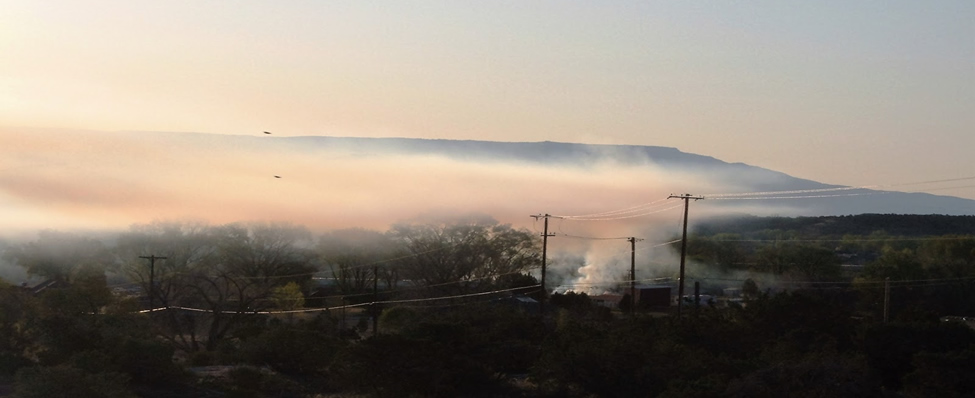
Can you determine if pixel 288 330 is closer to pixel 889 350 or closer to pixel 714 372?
pixel 714 372

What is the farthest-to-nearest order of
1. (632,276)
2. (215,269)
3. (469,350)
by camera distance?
(215,269) < (632,276) < (469,350)

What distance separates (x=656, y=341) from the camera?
4922cm

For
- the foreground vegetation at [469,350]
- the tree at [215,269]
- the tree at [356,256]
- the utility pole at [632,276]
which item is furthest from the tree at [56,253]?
the utility pole at [632,276]

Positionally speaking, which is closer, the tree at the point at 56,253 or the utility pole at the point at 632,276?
the utility pole at the point at 632,276

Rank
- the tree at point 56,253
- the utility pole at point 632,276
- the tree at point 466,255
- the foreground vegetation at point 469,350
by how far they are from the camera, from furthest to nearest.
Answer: the tree at point 56,253 → the tree at point 466,255 → the utility pole at point 632,276 → the foreground vegetation at point 469,350

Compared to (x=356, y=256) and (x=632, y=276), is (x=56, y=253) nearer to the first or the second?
(x=356, y=256)

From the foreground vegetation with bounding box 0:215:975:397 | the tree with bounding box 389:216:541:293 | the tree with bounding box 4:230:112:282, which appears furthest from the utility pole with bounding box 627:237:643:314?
the tree with bounding box 4:230:112:282

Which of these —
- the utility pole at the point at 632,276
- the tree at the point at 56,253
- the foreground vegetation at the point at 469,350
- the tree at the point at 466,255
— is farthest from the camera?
the tree at the point at 56,253

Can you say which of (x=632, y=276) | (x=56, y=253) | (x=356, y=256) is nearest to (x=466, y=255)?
(x=356, y=256)

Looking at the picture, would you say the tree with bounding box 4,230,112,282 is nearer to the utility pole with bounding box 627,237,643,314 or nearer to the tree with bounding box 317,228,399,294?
the tree with bounding box 317,228,399,294

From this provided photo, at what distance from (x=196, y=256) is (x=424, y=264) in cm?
2254

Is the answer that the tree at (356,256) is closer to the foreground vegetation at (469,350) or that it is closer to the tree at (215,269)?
the tree at (215,269)

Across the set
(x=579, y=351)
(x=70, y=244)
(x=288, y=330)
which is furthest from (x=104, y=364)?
(x=70, y=244)

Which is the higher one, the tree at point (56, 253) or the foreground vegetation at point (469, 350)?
the foreground vegetation at point (469, 350)
